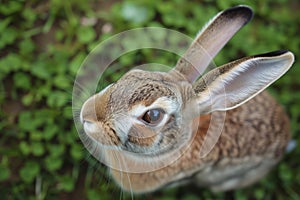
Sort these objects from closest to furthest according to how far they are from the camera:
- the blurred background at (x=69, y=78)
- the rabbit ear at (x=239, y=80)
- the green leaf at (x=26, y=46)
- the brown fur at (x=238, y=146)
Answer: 1. the rabbit ear at (x=239, y=80)
2. the brown fur at (x=238, y=146)
3. the blurred background at (x=69, y=78)
4. the green leaf at (x=26, y=46)

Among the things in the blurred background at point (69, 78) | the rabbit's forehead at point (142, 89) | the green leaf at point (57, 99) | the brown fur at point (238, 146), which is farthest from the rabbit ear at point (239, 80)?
the green leaf at point (57, 99)

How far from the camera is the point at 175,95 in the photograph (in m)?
2.26

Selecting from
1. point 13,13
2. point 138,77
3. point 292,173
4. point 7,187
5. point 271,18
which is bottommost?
point 7,187

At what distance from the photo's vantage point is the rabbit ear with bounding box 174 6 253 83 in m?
2.43

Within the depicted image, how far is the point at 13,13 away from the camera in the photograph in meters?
3.44

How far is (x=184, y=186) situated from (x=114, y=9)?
1340 millimetres

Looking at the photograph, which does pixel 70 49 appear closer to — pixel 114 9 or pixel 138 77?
pixel 114 9

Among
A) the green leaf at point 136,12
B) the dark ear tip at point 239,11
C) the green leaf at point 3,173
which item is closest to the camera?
the dark ear tip at point 239,11

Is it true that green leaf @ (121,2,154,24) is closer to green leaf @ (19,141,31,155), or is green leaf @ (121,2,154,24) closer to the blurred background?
the blurred background

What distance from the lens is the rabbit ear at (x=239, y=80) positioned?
2.06 metres

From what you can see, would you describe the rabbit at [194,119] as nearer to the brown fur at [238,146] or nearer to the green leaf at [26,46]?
the brown fur at [238,146]

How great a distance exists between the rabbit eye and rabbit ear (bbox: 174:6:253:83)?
0.98ft

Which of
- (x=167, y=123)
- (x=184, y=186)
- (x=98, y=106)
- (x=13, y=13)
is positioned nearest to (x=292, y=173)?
(x=184, y=186)

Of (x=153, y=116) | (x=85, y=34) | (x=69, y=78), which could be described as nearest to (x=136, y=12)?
(x=85, y=34)
